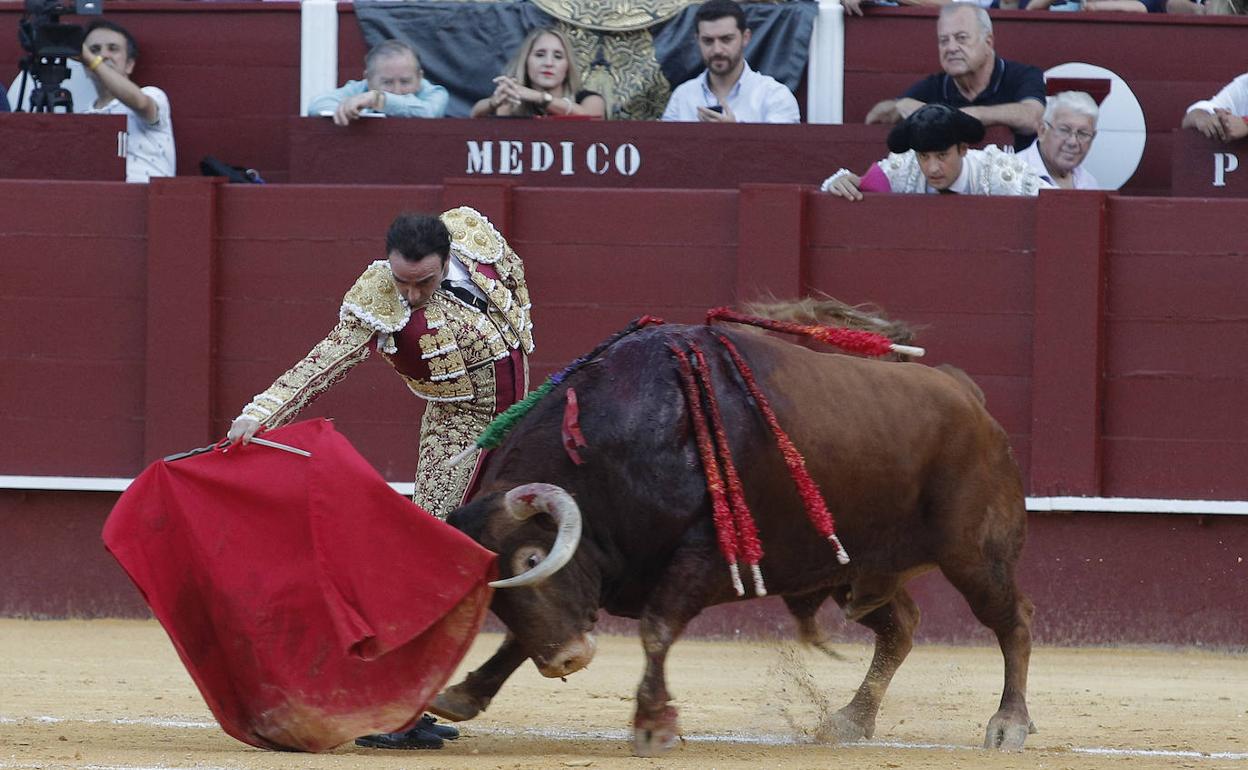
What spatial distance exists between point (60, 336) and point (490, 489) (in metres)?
3.43

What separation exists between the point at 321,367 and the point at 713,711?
1700 millimetres

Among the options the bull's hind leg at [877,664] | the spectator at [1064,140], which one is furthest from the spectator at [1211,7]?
the bull's hind leg at [877,664]

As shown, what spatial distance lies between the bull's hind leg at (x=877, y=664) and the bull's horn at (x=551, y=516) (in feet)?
3.64

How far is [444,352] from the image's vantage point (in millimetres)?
5023

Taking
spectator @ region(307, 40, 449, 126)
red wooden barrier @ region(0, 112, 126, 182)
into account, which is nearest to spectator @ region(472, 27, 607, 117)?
spectator @ region(307, 40, 449, 126)

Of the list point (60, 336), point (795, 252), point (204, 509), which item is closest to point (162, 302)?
point (60, 336)

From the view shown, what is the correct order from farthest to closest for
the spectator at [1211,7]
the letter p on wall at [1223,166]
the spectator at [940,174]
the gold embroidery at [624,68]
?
the spectator at [1211,7], the gold embroidery at [624,68], the letter p on wall at [1223,166], the spectator at [940,174]

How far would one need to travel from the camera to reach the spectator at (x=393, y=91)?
782 cm

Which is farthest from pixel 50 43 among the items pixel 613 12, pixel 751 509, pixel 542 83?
pixel 751 509

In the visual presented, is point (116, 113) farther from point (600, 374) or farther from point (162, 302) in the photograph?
point (600, 374)

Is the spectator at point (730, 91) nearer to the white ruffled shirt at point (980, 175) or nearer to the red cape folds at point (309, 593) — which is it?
the white ruffled shirt at point (980, 175)

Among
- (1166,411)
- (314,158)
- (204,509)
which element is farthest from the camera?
(314,158)

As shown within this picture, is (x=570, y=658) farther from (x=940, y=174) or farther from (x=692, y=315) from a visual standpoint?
(x=940, y=174)

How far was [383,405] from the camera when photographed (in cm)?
762
